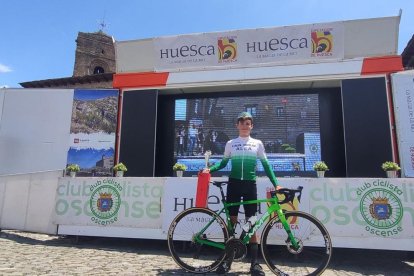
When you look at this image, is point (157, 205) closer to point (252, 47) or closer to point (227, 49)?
point (227, 49)

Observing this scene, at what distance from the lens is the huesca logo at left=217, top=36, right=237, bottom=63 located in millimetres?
9875

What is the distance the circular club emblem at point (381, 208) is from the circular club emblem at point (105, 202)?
4.91 metres

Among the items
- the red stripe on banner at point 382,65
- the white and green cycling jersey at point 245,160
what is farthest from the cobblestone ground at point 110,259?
the red stripe on banner at point 382,65

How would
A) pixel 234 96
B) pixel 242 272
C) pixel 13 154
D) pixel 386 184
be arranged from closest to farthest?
pixel 242 272
pixel 386 184
pixel 234 96
pixel 13 154

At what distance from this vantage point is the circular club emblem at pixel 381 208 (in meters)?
5.94

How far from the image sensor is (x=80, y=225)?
723cm

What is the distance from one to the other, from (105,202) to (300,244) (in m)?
4.45

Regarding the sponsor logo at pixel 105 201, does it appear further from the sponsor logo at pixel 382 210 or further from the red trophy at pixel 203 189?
the sponsor logo at pixel 382 210

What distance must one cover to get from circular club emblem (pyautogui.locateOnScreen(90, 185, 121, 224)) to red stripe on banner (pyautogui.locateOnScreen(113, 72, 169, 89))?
4.02 m

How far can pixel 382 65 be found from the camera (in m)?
8.76

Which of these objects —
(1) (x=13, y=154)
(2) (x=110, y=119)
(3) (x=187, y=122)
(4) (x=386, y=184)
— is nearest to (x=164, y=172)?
(3) (x=187, y=122)

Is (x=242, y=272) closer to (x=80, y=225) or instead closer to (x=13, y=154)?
(x=80, y=225)

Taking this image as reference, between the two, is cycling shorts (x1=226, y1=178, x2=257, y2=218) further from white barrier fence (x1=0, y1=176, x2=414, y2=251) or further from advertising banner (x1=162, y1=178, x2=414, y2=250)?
white barrier fence (x1=0, y1=176, x2=414, y2=251)

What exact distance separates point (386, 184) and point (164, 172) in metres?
6.17
